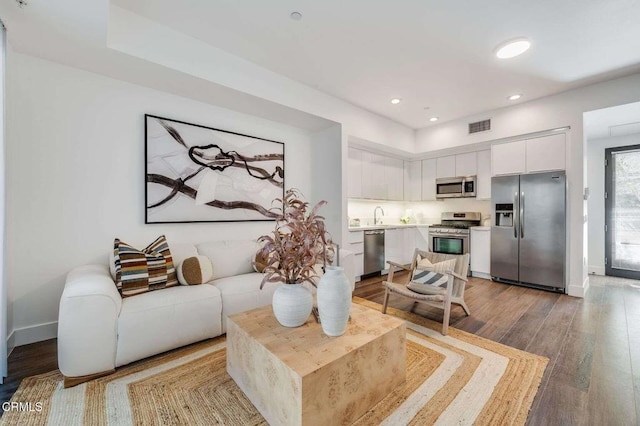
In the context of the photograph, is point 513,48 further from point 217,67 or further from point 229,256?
point 229,256

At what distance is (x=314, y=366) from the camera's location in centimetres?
130

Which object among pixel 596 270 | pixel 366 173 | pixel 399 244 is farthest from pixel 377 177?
pixel 596 270

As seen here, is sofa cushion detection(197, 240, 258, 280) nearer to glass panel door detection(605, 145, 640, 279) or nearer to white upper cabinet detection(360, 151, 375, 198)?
white upper cabinet detection(360, 151, 375, 198)

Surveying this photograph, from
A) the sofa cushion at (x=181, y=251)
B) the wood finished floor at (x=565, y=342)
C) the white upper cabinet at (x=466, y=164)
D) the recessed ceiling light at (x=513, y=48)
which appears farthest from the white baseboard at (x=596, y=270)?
the sofa cushion at (x=181, y=251)

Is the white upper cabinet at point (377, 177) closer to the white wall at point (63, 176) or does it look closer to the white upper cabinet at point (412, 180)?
the white upper cabinet at point (412, 180)

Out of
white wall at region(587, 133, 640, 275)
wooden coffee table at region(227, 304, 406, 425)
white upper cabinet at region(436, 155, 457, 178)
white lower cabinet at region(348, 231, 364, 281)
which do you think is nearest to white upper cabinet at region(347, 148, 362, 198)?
white lower cabinet at region(348, 231, 364, 281)

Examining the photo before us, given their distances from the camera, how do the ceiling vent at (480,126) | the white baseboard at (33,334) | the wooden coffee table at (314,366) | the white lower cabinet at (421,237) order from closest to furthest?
the wooden coffee table at (314,366) → the white baseboard at (33,334) → the ceiling vent at (480,126) → the white lower cabinet at (421,237)

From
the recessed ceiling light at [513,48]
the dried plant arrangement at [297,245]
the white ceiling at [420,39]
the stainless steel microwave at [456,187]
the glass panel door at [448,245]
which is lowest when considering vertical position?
the glass panel door at [448,245]

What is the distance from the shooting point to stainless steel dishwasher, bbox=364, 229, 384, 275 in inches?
177

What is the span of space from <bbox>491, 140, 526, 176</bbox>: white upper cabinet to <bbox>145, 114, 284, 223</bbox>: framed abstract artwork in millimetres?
3465

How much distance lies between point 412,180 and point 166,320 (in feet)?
16.9

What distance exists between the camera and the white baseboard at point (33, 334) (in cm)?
226

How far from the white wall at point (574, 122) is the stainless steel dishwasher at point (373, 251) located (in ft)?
8.34

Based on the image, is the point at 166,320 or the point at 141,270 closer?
the point at 166,320
